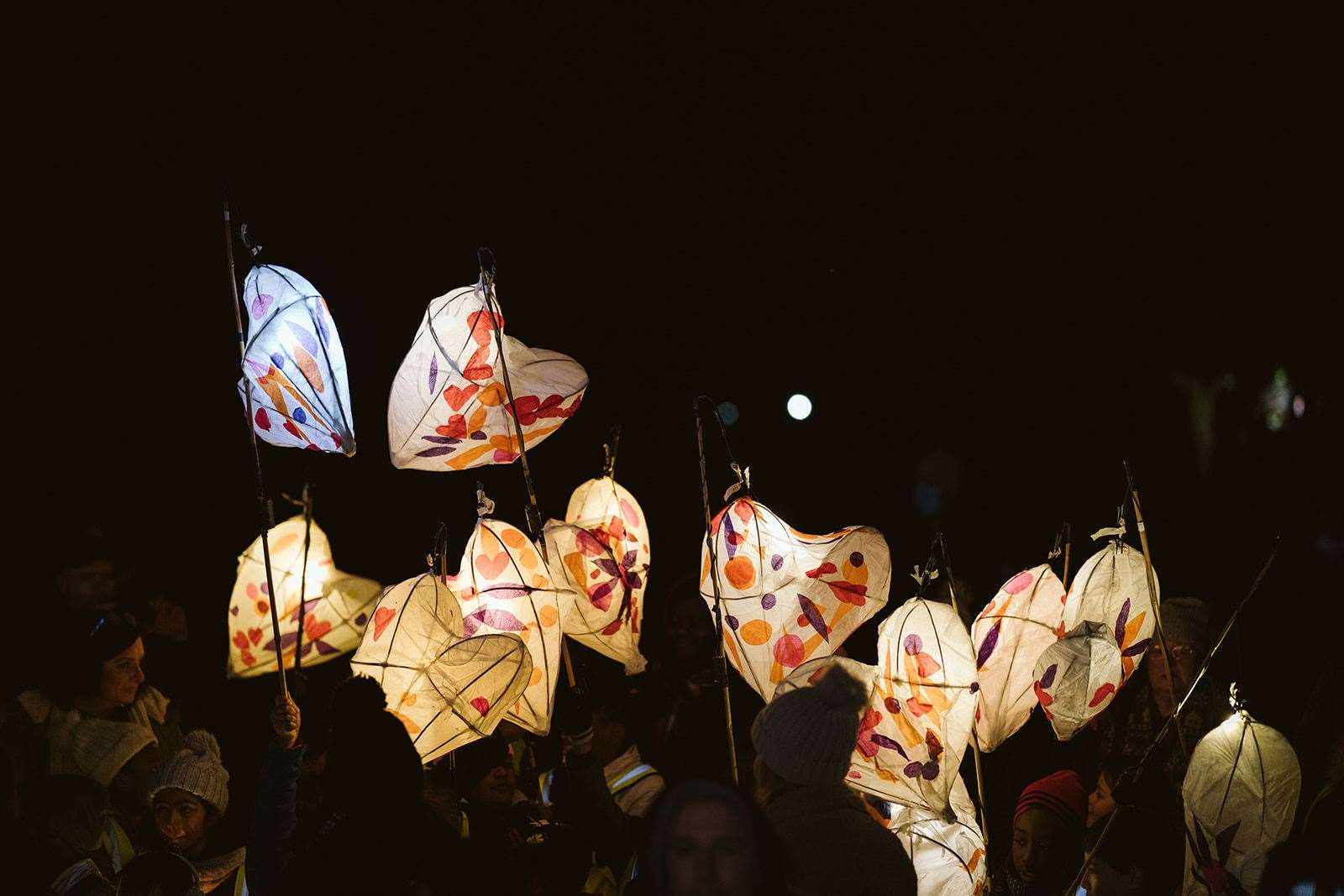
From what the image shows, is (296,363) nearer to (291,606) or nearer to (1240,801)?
(291,606)

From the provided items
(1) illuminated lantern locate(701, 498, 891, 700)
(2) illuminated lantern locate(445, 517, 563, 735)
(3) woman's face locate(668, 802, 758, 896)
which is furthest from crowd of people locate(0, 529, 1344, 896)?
(1) illuminated lantern locate(701, 498, 891, 700)

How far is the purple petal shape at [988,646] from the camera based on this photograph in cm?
391

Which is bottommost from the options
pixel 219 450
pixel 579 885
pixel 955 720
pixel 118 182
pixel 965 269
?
pixel 579 885

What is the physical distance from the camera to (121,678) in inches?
157

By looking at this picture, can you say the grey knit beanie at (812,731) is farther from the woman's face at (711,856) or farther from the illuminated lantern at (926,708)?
the illuminated lantern at (926,708)

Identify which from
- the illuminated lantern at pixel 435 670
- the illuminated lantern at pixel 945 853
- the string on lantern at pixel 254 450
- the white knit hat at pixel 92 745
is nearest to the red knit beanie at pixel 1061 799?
the illuminated lantern at pixel 945 853

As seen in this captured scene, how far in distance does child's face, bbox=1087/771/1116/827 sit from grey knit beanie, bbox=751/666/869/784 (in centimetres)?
181

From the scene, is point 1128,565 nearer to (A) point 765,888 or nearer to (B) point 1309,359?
(B) point 1309,359

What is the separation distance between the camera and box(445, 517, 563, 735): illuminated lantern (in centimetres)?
385

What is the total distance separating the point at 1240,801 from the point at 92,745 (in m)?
3.79

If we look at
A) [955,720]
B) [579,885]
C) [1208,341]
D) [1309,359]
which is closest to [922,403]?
[1208,341]

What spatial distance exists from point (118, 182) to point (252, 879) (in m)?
3.74

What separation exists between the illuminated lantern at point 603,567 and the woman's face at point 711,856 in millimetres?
2124

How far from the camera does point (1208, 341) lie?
5312 mm
